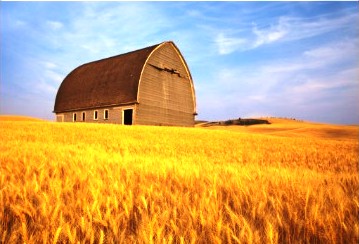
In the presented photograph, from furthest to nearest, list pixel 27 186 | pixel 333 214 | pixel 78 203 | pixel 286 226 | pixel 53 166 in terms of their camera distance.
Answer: pixel 53 166, pixel 27 186, pixel 78 203, pixel 333 214, pixel 286 226

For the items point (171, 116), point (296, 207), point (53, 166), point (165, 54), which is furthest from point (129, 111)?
point (296, 207)

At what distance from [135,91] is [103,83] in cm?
554

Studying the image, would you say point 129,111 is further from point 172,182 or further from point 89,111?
point 172,182

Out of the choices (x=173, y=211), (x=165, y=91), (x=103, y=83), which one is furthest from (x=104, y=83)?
(x=173, y=211)

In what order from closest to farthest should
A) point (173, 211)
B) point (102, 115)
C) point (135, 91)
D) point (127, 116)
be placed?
1. point (173, 211)
2. point (135, 91)
3. point (127, 116)
4. point (102, 115)

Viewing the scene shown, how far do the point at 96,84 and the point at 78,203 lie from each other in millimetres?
30050

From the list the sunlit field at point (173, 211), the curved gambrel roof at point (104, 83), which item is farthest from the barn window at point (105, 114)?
the sunlit field at point (173, 211)

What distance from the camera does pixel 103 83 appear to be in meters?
29.7

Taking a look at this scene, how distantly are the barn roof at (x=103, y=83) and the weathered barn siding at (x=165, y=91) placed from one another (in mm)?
1002

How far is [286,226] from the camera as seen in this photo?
5.32 feet

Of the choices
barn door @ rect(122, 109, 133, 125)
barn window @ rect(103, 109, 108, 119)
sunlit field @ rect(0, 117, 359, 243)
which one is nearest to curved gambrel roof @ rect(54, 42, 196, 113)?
barn window @ rect(103, 109, 108, 119)

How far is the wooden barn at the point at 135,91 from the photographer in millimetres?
26859

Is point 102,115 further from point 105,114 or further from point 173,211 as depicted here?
point 173,211

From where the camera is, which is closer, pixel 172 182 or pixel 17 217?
pixel 17 217
